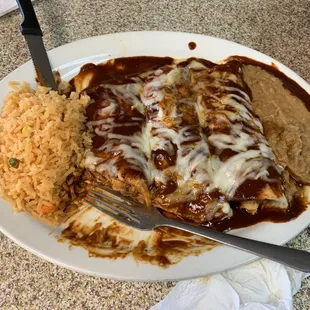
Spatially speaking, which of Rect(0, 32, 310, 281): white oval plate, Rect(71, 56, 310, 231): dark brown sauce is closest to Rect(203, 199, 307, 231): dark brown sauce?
Rect(0, 32, 310, 281): white oval plate

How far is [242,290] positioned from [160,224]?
303mm

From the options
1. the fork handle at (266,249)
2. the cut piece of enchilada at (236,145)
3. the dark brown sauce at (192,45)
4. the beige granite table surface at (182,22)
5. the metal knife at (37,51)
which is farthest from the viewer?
the beige granite table surface at (182,22)

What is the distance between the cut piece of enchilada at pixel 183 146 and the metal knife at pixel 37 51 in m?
0.18

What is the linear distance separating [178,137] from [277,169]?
0.33 metres

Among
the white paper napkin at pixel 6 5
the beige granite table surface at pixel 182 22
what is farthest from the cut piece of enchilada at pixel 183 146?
the white paper napkin at pixel 6 5

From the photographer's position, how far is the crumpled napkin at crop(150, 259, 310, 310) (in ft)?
3.75

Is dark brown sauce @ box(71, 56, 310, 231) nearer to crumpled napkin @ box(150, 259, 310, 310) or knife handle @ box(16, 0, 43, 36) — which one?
knife handle @ box(16, 0, 43, 36)

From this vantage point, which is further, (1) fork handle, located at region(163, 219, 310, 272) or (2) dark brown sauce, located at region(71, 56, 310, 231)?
(2) dark brown sauce, located at region(71, 56, 310, 231)

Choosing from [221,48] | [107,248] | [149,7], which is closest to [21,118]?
[107,248]

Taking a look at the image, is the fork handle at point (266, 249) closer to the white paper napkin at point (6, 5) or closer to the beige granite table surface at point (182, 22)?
the beige granite table surface at point (182, 22)

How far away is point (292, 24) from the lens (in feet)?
6.82

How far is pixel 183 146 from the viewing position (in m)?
1.33

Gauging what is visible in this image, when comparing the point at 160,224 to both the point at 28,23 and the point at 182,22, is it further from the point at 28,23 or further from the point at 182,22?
the point at 182,22

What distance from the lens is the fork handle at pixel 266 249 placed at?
1110mm
